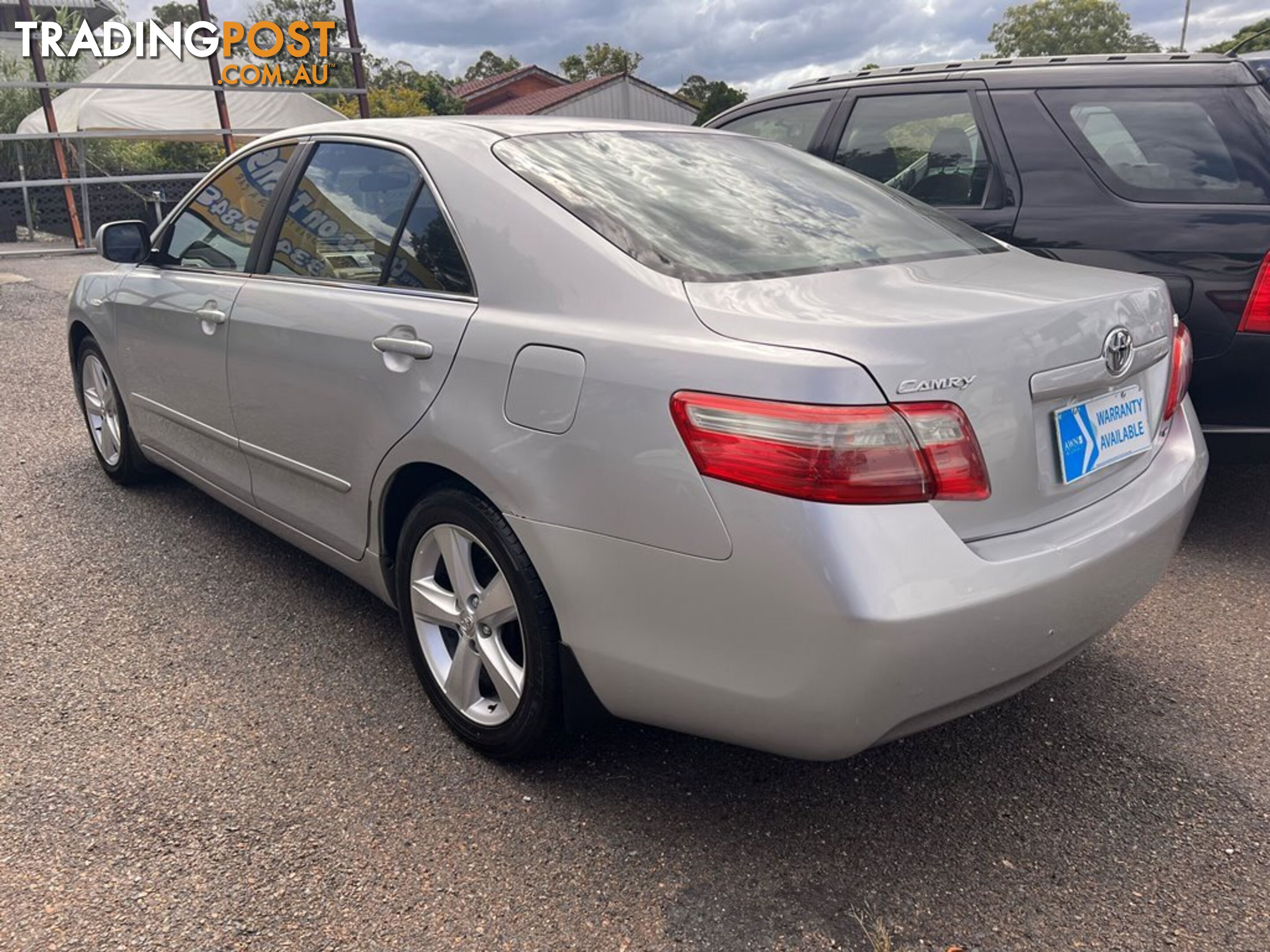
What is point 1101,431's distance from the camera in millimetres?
2238

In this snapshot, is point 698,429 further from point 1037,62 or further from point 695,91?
point 695,91

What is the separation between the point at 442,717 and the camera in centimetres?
275

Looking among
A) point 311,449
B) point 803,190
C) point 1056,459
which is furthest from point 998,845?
point 311,449

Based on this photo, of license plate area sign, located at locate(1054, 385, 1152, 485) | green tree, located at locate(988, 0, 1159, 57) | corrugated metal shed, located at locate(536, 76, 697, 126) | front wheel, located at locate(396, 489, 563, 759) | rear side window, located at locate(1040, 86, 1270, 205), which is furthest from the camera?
green tree, located at locate(988, 0, 1159, 57)

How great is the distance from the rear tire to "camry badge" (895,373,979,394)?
3.44 metres

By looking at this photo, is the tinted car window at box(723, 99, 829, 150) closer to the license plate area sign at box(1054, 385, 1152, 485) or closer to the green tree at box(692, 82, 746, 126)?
the license plate area sign at box(1054, 385, 1152, 485)

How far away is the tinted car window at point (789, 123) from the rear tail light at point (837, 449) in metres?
3.32

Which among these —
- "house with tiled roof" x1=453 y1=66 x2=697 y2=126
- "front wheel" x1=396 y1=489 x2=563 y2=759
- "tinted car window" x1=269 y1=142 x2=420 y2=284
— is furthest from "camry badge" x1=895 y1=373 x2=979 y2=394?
"house with tiled roof" x1=453 y1=66 x2=697 y2=126

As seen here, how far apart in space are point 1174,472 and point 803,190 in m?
1.15

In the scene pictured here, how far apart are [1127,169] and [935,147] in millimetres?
841

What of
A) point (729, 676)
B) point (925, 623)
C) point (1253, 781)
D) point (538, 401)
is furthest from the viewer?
point (1253, 781)

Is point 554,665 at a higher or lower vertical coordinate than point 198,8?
lower

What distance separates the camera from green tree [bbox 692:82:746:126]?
39719 mm

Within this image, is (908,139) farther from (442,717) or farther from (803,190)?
(442,717)
